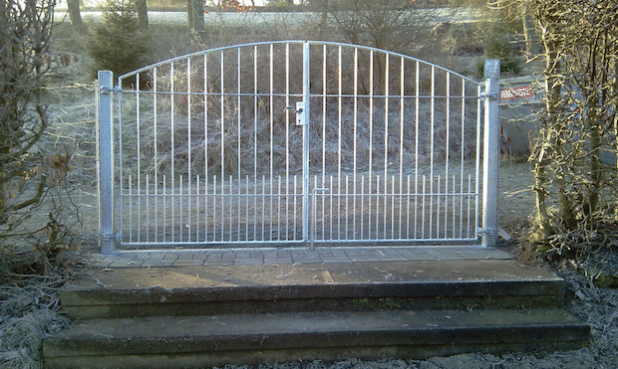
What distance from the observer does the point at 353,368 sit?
357 centimetres

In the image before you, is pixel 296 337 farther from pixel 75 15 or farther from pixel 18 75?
pixel 75 15

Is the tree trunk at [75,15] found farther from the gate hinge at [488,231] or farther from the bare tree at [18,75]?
the gate hinge at [488,231]

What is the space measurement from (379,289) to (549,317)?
4.45 ft

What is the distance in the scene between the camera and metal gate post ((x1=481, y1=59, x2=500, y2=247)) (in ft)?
17.1

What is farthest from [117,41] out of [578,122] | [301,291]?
[578,122]

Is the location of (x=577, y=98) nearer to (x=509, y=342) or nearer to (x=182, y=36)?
(x=509, y=342)

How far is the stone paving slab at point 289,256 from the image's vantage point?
4707mm

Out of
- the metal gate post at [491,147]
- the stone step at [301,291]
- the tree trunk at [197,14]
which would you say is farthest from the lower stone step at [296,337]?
the tree trunk at [197,14]

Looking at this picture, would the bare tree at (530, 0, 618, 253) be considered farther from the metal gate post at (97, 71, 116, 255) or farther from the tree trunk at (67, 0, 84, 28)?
the tree trunk at (67, 0, 84, 28)

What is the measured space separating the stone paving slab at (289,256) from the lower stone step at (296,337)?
87 centimetres

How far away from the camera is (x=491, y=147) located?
520 centimetres

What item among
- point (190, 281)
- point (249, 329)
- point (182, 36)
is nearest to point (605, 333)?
point (249, 329)

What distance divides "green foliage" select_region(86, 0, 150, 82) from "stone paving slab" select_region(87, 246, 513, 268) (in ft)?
34.2

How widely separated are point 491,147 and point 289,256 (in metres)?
2.35
